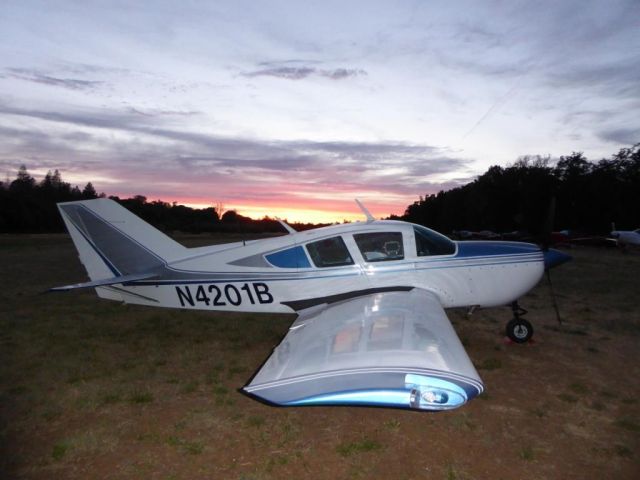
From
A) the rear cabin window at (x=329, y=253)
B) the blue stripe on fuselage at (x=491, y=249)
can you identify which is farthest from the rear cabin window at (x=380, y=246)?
the blue stripe on fuselage at (x=491, y=249)

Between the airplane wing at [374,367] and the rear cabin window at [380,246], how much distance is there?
6.21ft

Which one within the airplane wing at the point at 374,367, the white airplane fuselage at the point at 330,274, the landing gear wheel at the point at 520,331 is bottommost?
the landing gear wheel at the point at 520,331

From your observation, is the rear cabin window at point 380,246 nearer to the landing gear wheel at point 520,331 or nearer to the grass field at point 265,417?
the grass field at point 265,417

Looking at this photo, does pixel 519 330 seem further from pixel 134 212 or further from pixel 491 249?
pixel 134 212

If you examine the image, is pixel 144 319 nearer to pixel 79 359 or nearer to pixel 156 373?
pixel 79 359

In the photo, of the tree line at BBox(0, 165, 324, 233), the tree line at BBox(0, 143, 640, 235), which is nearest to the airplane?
A: the tree line at BBox(0, 143, 640, 235)

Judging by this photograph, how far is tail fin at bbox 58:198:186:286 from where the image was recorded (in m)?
7.88

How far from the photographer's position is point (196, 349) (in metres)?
7.93

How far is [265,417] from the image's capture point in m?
5.23

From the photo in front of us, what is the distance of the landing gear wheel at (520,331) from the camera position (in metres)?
8.04

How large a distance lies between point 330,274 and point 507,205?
73.1 m

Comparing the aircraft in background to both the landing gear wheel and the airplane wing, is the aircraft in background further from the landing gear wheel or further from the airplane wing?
the airplane wing

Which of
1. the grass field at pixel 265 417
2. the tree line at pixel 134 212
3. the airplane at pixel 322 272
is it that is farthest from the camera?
the tree line at pixel 134 212

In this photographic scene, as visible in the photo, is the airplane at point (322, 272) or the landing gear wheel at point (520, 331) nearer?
the airplane at point (322, 272)
